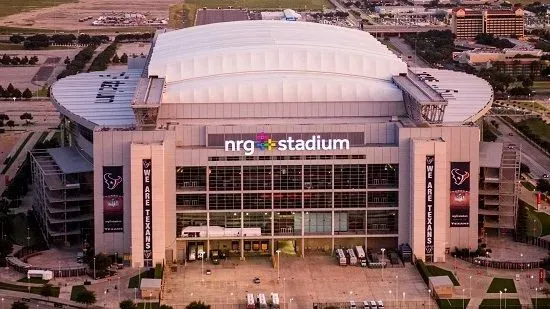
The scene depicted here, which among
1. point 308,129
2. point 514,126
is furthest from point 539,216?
point 514,126

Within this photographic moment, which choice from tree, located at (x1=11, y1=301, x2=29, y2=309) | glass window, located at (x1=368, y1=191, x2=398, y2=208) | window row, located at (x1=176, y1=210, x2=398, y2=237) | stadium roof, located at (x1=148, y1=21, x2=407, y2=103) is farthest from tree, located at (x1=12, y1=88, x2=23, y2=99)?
tree, located at (x1=11, y1=301, x2=29, y2=309)

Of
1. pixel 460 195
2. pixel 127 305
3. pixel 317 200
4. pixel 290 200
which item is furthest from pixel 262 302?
pixel 460 195

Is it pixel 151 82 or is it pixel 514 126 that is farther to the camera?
pixel 514 126

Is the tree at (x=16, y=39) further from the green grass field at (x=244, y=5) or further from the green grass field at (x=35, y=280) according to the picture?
the green grass field at (x=35, y=280)

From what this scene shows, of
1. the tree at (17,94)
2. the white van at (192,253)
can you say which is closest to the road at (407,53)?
the tree at (17,94)

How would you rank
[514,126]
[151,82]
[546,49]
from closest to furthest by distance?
[151,82] < [514,126] < [546,49]

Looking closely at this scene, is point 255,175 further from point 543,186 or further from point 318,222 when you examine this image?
point 543,186

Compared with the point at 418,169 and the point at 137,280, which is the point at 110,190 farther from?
the point at 418,169

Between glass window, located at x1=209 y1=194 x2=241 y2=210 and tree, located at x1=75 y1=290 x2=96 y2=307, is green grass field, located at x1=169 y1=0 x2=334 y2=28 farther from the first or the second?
tree, located at x1=75 y1=290 x2=96 y2=307
